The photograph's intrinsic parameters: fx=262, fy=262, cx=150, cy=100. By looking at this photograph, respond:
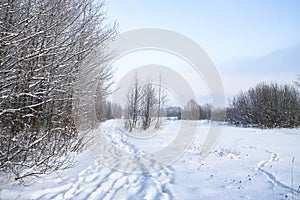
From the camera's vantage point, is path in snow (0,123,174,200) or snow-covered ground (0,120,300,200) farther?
snow-covered ground (0,120,300,200)

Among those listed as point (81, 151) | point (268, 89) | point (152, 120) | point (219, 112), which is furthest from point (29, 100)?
point (219, 112)

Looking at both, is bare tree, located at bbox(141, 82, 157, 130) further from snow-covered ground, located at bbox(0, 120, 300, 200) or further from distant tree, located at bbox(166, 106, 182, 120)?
snow-covered ground, located at bbox(0, 120, 300, 200)

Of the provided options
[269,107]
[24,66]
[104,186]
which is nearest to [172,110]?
[269,107]

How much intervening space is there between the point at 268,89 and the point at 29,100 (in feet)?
122

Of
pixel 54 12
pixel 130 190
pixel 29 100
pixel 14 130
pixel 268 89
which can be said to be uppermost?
pixel 268 89

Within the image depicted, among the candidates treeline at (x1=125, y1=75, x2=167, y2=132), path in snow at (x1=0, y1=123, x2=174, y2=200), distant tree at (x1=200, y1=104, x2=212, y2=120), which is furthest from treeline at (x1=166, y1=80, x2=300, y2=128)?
path in snow at (x1=0, y1=123, x2=174, y2=200)

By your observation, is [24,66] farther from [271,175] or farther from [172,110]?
[172,110]

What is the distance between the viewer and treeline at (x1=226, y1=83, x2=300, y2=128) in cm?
3391

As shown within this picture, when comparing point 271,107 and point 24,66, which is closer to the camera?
point 24,66

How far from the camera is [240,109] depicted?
4222cm

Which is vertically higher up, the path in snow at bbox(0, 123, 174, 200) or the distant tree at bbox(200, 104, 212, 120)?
the distant tree at bbox(200, 104, 212, 120)

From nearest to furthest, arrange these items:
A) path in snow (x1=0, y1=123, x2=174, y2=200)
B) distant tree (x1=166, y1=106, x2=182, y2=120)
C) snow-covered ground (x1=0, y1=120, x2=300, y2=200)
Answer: path in snow (x1=0, y1=123, x2=174, y2=200), snow-covered ground (x1=0, y1=120, x2=300, y2=200), distant tree (x1=166, y1=106, x2=182, y2=120)

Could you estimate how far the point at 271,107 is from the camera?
35.1m

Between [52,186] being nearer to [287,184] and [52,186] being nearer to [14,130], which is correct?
[14,130]
